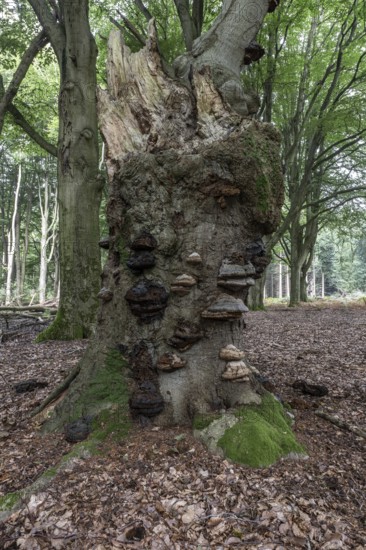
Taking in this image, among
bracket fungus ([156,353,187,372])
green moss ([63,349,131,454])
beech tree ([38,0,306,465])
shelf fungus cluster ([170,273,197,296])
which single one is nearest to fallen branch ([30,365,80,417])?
beech tree ([38,0,306,465])

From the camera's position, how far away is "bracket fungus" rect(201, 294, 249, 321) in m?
2.73

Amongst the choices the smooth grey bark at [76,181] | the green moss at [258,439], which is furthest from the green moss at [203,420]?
the smooth grey bark at [76,181]

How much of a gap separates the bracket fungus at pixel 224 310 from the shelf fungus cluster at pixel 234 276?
0.11 m

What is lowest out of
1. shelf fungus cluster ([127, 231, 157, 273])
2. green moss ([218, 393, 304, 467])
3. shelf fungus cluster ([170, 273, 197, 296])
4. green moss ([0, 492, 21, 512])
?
green moss ([0, 492, 21, 512])

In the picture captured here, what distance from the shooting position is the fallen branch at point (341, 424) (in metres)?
2.93

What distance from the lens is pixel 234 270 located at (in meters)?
2.84

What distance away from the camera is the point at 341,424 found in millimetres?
3047

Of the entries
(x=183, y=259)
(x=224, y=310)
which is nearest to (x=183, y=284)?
(x=183, y=259)

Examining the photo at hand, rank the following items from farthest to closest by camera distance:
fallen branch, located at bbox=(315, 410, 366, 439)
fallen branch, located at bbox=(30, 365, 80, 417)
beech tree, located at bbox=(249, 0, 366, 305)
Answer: beech tree, located at bbox=(249, 0, 366, 305), fallen branch, located at bbox=(30, 365, 80, 417), fallen branch, located at bbox=(315, 410, 366, 439)

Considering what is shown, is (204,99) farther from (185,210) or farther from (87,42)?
(87,42)

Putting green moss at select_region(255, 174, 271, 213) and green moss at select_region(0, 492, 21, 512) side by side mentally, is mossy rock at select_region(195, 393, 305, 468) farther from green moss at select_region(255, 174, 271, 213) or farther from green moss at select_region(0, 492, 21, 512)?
green moss at select_region(255, 174, 271, 213)

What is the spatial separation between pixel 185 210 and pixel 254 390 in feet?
5.44

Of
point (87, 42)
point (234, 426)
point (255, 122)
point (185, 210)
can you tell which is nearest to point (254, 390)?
point (234, 426)

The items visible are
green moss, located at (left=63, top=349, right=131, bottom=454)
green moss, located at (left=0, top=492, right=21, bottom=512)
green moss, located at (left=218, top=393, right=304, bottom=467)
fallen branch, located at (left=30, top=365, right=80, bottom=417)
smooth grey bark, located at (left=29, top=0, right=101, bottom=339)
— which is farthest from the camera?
smooth grey bark, located at (left=29, top=0, right=101, bottom=339)
